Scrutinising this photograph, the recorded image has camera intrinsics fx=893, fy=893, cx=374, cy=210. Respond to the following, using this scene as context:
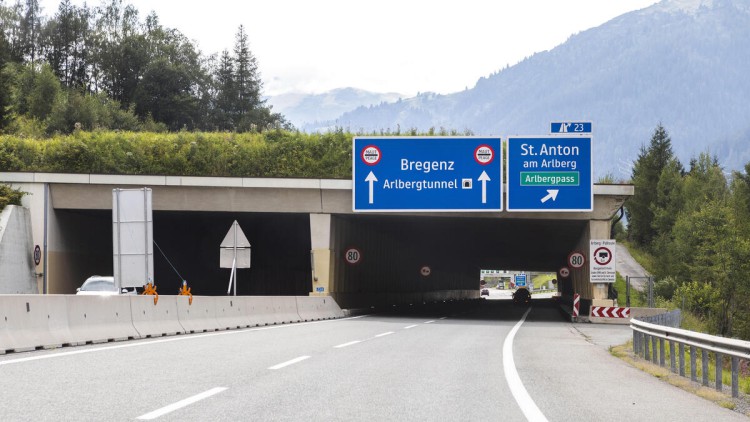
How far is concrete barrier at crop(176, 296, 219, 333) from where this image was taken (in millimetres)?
19917

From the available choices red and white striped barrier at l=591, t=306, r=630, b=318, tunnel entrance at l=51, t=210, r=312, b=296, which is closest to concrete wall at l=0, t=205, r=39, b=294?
tunnel entrance at l=51, t=210, r=312, b=296

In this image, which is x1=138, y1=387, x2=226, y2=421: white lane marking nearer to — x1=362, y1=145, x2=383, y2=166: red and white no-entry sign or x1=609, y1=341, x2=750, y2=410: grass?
x1=609, y1=341, x2=750, y2=410: grass

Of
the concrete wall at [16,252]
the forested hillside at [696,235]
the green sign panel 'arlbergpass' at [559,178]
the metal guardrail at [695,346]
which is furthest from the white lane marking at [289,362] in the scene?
the forested hillside at [696,235]

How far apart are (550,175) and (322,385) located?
967 inches

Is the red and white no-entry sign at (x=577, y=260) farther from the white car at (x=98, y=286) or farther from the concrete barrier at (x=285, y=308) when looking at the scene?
the white car at (x=98, y=286)

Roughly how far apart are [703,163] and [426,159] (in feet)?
310

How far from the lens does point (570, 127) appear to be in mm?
35156

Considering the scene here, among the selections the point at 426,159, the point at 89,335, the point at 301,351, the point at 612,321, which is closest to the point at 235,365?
the point at 301,351

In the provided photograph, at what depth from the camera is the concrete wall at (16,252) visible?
1248 inches

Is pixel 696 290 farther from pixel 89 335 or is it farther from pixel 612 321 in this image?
pixel 89 335

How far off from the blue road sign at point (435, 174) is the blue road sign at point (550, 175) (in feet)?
2.17

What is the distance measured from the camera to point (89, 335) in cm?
1519

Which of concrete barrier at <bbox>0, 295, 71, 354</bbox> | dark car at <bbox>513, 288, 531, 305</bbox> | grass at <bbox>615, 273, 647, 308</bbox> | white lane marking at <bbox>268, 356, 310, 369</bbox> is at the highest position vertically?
concrete barrier at <bbox>0, 295, 71, 354</bbox>

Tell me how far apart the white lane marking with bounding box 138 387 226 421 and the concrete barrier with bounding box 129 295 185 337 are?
9.01 metres
